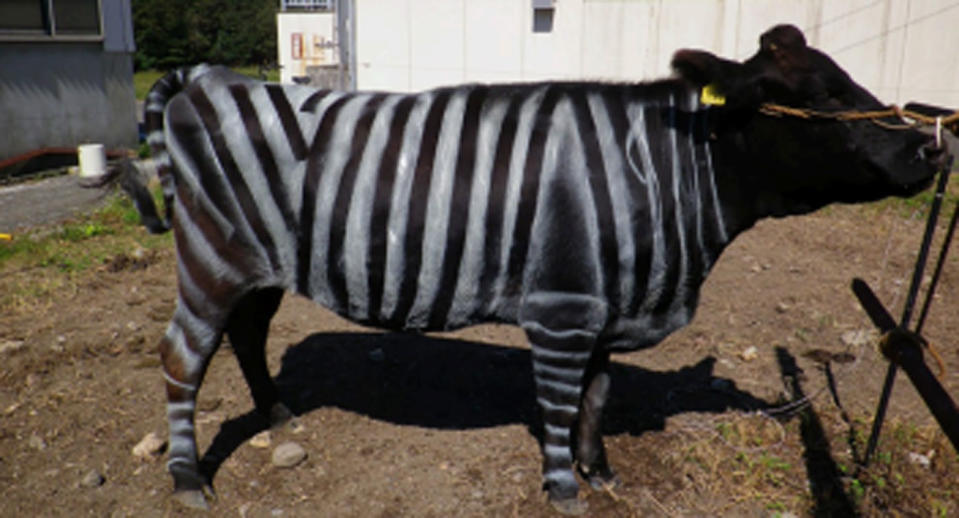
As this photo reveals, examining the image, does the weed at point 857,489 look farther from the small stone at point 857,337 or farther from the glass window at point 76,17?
the glass window at point 76,17

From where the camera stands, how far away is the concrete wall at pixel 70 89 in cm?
1066

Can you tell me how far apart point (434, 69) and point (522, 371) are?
350 inches

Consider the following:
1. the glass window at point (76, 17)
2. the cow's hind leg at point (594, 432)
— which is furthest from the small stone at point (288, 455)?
the glass window at point (76, 17)

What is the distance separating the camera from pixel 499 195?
10.6 ft

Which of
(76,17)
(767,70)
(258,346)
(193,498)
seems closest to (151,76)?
(76,17)

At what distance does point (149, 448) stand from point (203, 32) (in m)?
40.3

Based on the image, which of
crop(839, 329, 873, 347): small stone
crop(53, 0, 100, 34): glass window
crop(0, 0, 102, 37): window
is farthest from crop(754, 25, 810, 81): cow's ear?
crop(53, 0, 100, 34): glass window

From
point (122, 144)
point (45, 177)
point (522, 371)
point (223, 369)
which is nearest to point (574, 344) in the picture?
point (522, 371)

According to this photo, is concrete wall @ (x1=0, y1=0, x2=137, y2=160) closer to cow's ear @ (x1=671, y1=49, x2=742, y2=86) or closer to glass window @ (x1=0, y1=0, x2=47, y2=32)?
glass window @ (x1=0, y1=0, x2=47, y2=32)

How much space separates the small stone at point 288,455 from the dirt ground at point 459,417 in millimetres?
43

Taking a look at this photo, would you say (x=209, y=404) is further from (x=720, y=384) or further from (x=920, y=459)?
(x=920, y=459)

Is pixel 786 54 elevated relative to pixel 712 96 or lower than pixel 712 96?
elevated

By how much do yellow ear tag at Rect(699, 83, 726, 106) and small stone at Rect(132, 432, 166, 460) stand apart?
3.08 metres

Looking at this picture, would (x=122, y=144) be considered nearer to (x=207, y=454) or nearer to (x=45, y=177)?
(x=45, y=177)
